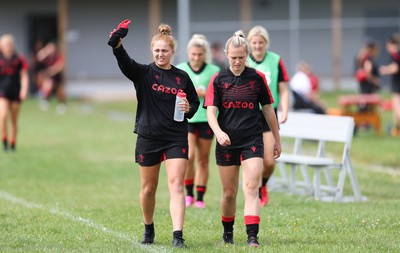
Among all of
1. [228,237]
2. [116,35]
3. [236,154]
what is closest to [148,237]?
[228,237]

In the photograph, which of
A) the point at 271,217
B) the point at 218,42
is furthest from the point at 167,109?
the point at 218,42

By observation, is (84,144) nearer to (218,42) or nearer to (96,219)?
(96,219)

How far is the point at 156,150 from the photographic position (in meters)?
8.52

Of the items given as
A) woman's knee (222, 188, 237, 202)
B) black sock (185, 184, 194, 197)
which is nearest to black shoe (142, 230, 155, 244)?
woman's knee (222, 188, 237, 202)

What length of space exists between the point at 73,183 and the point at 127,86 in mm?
23696

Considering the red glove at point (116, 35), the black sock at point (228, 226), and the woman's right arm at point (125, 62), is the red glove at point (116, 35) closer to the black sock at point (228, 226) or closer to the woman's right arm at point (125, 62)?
the woman's right arm at point (125, 62)

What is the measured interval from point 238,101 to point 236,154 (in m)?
0.48

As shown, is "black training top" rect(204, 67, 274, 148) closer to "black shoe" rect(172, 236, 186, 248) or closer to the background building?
"black shoe" rect(172, 236, 186, 248)

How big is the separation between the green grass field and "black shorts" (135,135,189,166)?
79 centimetres

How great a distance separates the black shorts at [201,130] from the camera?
11383 mm

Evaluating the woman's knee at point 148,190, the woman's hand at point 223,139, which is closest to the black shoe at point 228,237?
the woman's knee at point 148,190

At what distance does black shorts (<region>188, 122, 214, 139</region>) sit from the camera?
11.4 metres

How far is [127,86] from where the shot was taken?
37750mm

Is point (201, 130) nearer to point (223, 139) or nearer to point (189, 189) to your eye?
point (189, 189)
